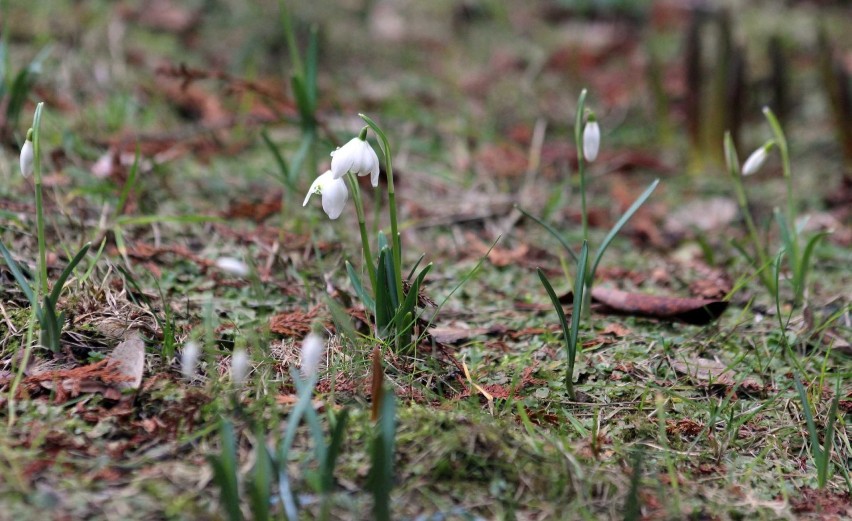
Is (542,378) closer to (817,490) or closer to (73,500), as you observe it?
(817,490)

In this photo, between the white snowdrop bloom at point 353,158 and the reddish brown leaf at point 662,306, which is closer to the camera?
the white snowdrop bloom at point 353,158

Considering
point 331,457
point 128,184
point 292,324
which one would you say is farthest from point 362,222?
point 128,184

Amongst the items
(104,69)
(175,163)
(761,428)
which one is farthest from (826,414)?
(104,69)

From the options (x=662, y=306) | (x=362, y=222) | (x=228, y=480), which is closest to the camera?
(x=228, y=480)

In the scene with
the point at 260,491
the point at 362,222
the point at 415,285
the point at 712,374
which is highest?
the point at 362,222

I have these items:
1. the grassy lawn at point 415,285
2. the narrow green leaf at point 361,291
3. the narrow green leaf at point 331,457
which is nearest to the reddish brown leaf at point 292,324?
the grassy lawn at point 415,285

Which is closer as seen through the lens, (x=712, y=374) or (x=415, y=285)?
(x=415, y=285)

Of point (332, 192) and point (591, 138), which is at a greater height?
point (591, 138)

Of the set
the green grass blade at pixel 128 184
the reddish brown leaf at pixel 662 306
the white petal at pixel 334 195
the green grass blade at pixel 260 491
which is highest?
the green grass blade at pixel 128 184

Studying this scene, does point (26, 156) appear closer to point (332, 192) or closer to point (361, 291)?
point (332, 192)

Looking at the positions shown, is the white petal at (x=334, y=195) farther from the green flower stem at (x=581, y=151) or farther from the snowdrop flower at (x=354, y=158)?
the green flower stem at (x=581, y=151)

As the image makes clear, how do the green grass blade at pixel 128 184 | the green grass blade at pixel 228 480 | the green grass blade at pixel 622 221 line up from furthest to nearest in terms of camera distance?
1. the green grass blade at pixel 128 184
2. the green grass blade at pixel 622 221
3. the green grass blade at pixel 228 480
